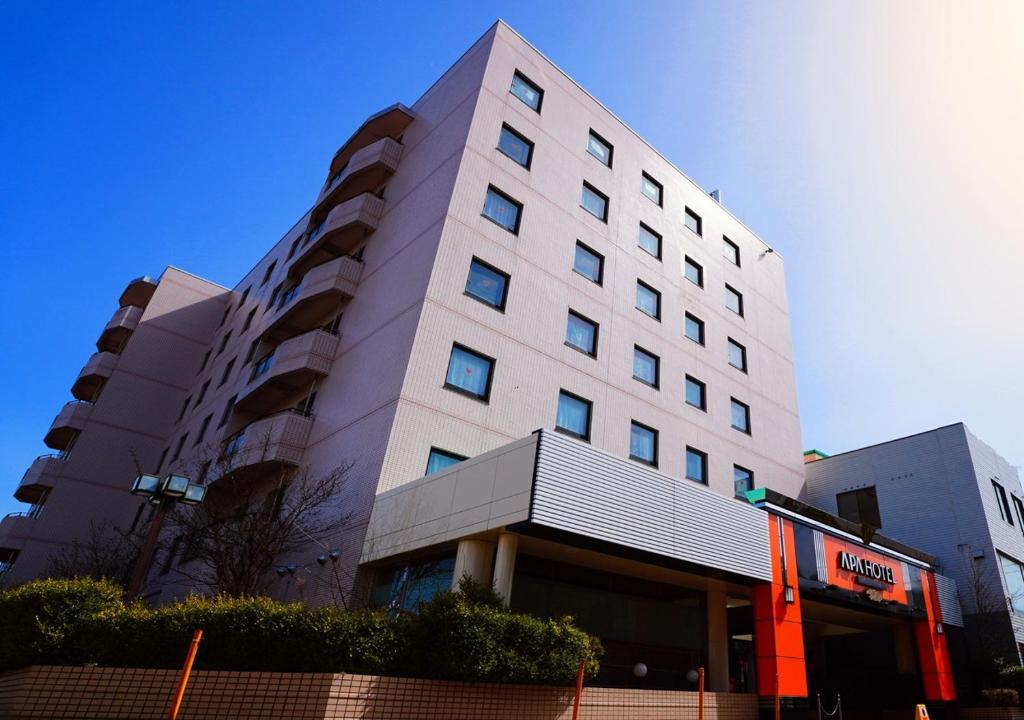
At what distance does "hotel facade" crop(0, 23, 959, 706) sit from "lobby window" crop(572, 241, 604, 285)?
109mm

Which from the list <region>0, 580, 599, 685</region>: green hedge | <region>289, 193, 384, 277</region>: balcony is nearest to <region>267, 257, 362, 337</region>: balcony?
<region>289, 193, 384, 277</region>: balcony

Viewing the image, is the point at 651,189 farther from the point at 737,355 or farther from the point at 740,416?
the point at 740,416

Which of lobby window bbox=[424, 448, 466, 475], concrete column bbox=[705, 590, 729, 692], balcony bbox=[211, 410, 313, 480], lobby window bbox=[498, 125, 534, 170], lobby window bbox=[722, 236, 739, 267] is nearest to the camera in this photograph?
lobby window bbox=[424, 448, 466, 475]

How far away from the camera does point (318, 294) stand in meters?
24.8

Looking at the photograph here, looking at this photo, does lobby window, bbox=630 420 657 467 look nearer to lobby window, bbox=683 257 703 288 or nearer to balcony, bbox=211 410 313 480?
lobby window, bbox=683 257 703 288

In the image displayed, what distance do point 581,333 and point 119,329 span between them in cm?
3563

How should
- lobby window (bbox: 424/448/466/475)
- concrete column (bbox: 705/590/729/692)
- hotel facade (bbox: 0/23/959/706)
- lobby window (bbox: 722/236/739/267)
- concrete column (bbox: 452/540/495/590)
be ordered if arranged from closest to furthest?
concrete column (bbox: 452/540/495/590) < hotel facade (bbox: 0/23/959/706) < lobby window (bbox: 424/448/466/475) < concrete column (bbox: 705/590/729/692) < lobby window (bbox: 722/236/739/267)

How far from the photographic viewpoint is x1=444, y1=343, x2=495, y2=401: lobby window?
18984 millimetres

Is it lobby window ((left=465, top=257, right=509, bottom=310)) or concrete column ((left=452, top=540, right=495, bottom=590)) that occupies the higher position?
lobby window ((left=465, top=257, right=509, bottom=310))

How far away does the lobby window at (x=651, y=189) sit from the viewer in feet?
94.9

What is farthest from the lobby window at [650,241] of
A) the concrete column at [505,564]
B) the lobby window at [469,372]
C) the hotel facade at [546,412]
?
the concrete column at [505,564]

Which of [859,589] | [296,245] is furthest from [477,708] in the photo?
[296,245]

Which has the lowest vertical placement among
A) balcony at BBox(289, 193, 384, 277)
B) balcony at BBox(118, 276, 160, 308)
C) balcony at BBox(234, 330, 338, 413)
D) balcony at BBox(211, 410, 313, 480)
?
balcony at BBox(211, 410, 313, 480)

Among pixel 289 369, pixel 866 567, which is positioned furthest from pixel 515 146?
pixel 866 567
